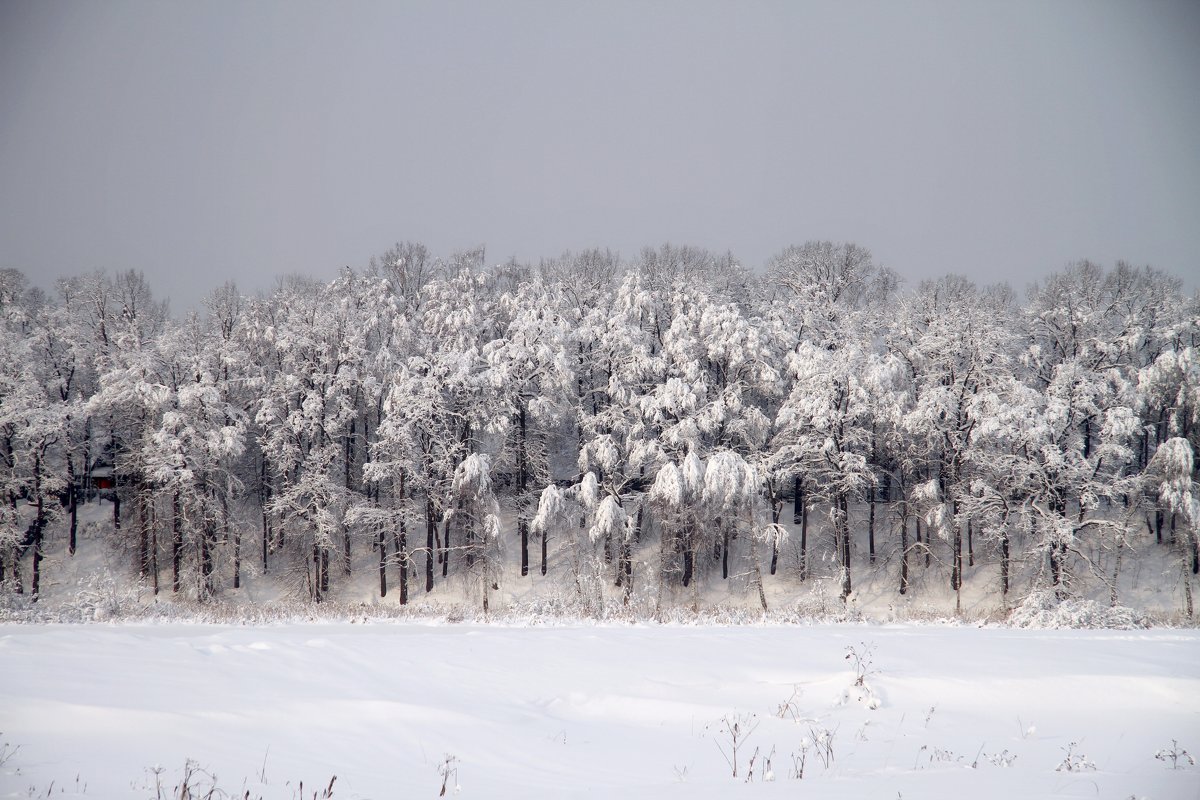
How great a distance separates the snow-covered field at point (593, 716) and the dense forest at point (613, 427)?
502 inches

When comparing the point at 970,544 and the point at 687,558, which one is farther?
the point at 687,558

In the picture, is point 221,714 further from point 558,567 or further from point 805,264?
point 805,264

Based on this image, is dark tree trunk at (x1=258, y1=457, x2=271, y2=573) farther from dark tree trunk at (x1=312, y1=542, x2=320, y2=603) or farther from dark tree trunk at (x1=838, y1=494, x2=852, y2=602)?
dark tree trunk at (x1=838, y1=494, x2=852, y2=602)

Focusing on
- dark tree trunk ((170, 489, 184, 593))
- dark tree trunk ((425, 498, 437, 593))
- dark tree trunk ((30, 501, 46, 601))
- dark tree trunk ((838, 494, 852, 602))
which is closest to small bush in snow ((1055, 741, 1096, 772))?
dark tree trunk ((838, 494, 852, 602))

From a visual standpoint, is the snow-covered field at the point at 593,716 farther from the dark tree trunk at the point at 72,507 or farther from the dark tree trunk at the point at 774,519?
the dark tree trunk at the point at 72,507

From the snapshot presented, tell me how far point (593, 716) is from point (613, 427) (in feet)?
61.9

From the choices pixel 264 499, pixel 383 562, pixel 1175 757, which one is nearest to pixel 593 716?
pixel 1175 757

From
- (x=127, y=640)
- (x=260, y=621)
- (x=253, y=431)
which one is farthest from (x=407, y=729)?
(x=253, y=431)

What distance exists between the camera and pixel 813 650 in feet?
31.0

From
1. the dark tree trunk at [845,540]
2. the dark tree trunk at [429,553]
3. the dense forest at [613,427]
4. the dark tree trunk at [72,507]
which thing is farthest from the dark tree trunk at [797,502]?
the dark tree trunk at [72,507]

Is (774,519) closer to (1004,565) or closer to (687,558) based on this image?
(687,558)

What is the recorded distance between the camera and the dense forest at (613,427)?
23750 mm

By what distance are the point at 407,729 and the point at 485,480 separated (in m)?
17.8

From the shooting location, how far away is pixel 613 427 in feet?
85.4
